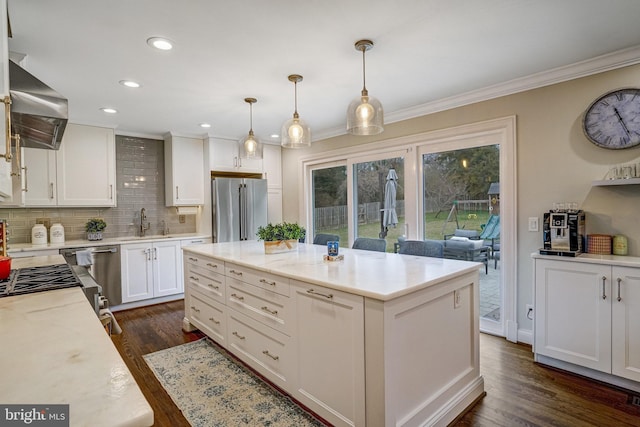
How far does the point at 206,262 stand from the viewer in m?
3.06

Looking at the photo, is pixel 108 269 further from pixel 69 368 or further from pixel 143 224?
pixel 69 368

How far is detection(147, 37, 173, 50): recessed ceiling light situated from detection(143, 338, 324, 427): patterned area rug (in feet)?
7.83

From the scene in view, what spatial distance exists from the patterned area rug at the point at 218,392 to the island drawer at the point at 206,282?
0.52 m

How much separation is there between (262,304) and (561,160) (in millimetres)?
2704

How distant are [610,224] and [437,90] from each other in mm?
1809

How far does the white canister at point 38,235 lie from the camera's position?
151 inches

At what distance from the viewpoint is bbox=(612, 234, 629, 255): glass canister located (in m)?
2.43

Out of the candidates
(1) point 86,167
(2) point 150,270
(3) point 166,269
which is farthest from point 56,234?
(3) point 166,269

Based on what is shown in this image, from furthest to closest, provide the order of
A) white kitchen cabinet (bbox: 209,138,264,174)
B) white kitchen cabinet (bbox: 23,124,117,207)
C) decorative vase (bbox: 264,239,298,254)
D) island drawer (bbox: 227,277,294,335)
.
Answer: white kitchen cabinet (bbox: 209,138,264,174), white kitchen cabinet (bbox: 23,124,117,207), decorative vase (bbox: 264,239,298,254), island drawer (bbox: 227,277,294,335)

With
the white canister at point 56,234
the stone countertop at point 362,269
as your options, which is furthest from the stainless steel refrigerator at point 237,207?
the stone countertop at point 362,269

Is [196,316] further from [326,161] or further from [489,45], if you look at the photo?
[489,45]

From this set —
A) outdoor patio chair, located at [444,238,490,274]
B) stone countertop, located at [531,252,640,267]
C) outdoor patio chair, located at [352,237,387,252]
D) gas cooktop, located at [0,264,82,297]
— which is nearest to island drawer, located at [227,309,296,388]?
gas cooktop, located at [0,264,82,297]

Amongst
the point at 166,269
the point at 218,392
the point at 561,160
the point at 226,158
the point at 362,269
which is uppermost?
the point at 226,158

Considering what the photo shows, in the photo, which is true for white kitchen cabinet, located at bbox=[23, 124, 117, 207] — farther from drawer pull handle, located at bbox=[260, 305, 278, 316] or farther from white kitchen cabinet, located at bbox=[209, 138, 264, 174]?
drawer pull handle, located at bbox=[260, 305, 278, 316]
